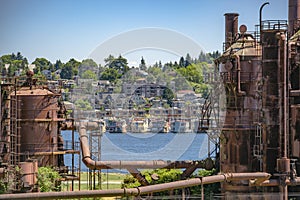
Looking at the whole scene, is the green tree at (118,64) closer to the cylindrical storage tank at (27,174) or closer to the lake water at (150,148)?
the lake water at (150,148)

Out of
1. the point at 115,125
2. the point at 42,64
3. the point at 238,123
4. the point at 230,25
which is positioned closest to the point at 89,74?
the point at 115,125

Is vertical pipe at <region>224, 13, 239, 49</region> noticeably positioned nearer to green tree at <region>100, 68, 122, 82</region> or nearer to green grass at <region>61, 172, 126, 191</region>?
green grass at <region>61, 172, 126, 191</region>

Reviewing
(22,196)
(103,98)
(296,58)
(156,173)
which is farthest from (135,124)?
(22,196)

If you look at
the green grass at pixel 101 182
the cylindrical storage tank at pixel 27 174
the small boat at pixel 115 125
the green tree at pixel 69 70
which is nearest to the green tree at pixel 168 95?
the small boat at pixel 115 125

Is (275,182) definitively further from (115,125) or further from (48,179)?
(115,125)

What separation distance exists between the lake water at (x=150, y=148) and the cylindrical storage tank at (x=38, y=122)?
132 ft

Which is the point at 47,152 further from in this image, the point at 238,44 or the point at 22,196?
the point at 22,196

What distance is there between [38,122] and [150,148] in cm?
6057

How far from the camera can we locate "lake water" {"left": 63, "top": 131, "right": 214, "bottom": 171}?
74938mm

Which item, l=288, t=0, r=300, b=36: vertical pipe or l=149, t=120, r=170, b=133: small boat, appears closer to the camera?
l=288, t=0, r=300, b=36: vertical pipe

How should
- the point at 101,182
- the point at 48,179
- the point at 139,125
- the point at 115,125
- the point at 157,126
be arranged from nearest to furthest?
1. the point at 48,179
2. the point at 101,182
3. the point at 139,125
4. the point at 115,125
5. the point at 157,126

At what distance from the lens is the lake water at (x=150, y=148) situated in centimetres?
7494

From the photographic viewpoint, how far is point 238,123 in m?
23.5

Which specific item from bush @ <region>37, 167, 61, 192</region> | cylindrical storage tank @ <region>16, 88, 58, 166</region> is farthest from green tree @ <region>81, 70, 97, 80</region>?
bush @ <region>37, 167, 61, 192</region>
